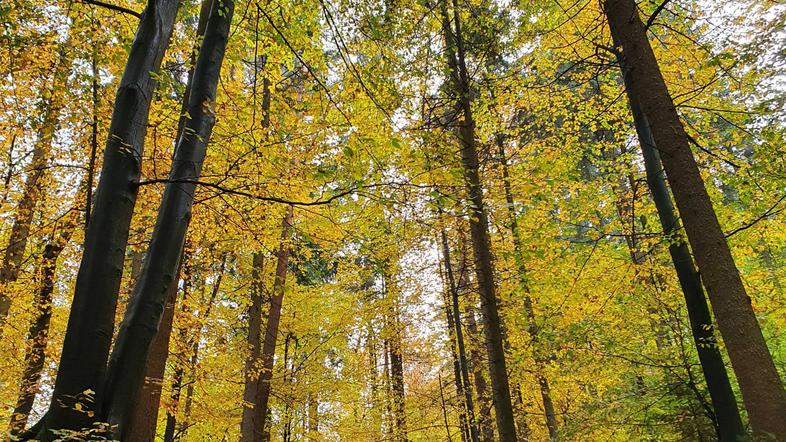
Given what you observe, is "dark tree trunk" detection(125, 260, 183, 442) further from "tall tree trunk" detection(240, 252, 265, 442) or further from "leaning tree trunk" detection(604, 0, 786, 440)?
"leaning tree trunk" detection(604, 0, 786, 440)

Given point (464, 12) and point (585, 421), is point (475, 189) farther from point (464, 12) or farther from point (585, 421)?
point (585, 421)

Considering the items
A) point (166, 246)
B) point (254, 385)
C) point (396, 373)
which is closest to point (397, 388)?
point (396, 373)

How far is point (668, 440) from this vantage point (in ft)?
A: 20.4

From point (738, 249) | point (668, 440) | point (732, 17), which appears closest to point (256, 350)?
point (668, 440)

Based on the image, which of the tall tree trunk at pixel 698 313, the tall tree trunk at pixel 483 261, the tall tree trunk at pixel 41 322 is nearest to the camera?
the tall tree trunk at pixel 698 313

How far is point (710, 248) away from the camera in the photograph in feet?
11.1

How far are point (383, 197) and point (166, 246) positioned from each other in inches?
64.8

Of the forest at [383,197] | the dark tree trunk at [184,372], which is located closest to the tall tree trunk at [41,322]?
the forest at [383,197]

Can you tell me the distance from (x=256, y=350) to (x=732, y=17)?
1000 cm

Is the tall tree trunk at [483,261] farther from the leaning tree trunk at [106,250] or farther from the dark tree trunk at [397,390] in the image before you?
the dark tree trunk at [397,390]

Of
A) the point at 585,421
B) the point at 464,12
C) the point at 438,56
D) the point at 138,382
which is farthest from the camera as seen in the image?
the point at 464,12

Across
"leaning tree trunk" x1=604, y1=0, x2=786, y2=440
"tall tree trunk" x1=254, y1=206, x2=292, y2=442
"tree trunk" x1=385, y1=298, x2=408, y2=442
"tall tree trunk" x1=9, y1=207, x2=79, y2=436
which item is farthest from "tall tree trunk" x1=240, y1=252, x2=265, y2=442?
"leaning tree trunk" x1=604, y1=0, x2=786, y2=440

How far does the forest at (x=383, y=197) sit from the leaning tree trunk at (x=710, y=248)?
0.02 meters

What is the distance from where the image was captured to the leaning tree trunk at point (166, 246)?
2680 mm
